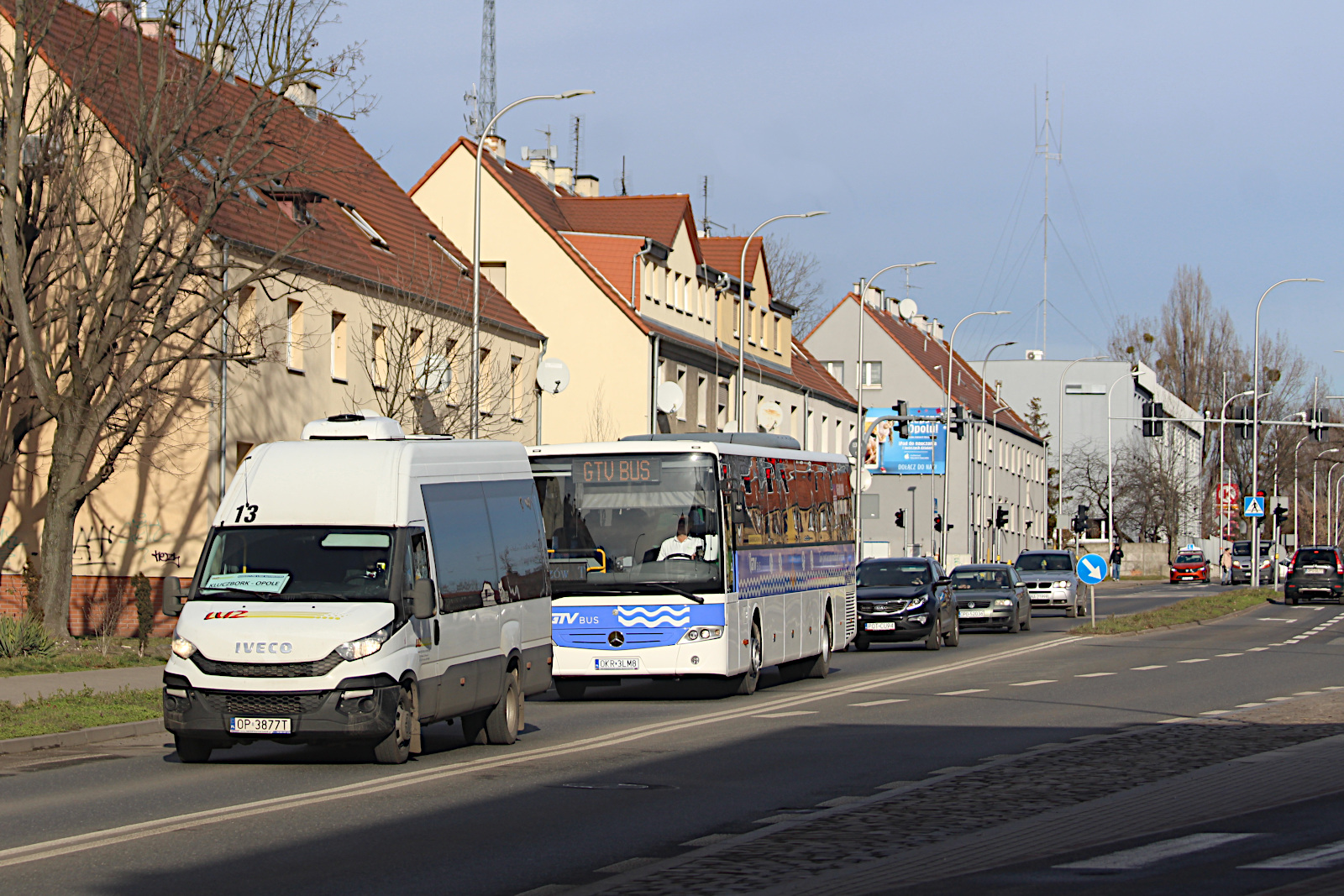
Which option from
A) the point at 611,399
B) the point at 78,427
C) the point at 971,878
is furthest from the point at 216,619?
the point at 611,399

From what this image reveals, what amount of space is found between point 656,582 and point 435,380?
14287 millimetres

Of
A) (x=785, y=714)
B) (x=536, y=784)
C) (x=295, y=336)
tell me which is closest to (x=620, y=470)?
(x=785, y=714)

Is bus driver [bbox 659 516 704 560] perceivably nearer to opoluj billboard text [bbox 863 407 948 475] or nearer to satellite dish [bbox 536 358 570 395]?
satellite dish [bbox 536 358 570 395]

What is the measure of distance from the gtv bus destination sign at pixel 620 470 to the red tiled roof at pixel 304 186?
864cm

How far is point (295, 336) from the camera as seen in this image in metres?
34.6

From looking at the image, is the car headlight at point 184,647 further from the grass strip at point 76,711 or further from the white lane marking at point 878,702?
the white lane marking at point 878,702

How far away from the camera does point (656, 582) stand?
766 inches

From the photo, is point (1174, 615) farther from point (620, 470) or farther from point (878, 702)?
point (620, 470)

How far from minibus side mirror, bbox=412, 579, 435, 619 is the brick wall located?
18723 mm

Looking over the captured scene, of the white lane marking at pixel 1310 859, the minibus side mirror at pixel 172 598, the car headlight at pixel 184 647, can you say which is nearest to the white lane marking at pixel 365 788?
the car headlight at pixel 184 647

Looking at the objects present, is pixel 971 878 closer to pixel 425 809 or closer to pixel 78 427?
pixel 425 809

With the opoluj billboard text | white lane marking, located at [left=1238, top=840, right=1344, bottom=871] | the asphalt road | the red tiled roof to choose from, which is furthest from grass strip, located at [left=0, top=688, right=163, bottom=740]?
the opoluj billboard text

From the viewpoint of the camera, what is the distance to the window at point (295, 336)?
34.3 meters

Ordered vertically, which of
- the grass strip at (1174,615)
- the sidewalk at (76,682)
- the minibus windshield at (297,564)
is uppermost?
the minibus windshield at (297,564)
